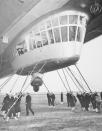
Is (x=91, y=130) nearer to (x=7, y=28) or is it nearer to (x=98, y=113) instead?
(x=98, y=113)

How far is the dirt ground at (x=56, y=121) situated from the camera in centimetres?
280

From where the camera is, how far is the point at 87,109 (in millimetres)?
3176

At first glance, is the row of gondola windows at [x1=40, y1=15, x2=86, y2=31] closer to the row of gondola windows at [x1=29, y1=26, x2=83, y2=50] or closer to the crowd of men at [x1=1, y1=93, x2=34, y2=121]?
the row of gondola windows at [x1=29, y1=26, x2=83, y2=50]

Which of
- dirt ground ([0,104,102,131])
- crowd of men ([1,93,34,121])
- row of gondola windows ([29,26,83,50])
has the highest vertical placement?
row of gondola windows ([29,26,83,50])

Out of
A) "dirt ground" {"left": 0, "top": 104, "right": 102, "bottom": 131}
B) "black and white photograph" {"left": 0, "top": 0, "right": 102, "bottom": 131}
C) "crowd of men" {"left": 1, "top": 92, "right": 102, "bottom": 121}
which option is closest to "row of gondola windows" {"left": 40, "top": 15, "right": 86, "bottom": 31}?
"black and white photograph" {"left": 0, "top": 0, "right": 102, "bottom": 131}

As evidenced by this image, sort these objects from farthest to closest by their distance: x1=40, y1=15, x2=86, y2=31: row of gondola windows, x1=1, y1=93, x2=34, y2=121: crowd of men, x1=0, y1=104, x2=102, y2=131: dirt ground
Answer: x1=40, y1=15, x2=86, y2=31: row of gondola windows, x1=1, y1=93, x2=34, y2=121: crowd of men, x1=0, y1=104, x2=102, y2=131: dirt ground

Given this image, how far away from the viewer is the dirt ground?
9.19ft

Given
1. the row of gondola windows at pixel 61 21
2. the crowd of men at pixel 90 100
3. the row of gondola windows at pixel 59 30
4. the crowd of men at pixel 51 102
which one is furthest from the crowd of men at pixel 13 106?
the row of gondola windows at pixel 61 21

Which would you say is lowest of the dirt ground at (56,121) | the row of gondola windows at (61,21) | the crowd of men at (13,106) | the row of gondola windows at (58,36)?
the dirt ground at (56,121)

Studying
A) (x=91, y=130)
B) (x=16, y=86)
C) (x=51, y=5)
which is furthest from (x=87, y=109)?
(x=51, y=5)

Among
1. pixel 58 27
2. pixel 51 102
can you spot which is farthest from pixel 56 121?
pixel 58 27

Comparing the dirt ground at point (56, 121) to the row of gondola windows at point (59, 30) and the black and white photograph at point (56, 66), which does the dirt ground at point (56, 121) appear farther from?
the row of gondola windows at point (59, 30)

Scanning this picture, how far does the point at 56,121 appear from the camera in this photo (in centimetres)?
289

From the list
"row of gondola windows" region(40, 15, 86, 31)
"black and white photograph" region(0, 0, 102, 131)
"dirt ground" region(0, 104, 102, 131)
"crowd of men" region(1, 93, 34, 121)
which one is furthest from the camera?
"row of gondola windows" region(40, 15, 86, 31)
